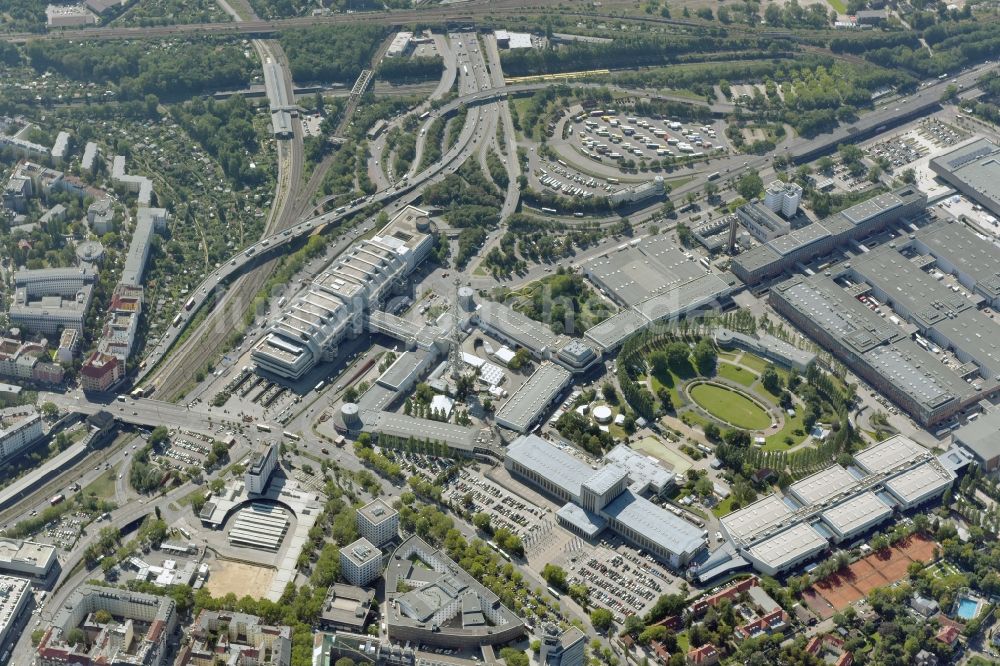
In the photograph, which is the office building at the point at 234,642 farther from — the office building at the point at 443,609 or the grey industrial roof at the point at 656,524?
the grey industrial roof at the point at 656,524

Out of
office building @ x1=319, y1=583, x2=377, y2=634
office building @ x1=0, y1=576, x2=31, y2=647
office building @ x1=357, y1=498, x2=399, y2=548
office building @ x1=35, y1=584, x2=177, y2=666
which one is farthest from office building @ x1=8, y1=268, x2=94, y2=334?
office building @ x1=319, y1=583, x2=377, y2=634

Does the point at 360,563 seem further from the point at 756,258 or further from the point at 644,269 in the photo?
the point at 756,258

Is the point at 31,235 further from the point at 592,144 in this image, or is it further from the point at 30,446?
the point at 592,144

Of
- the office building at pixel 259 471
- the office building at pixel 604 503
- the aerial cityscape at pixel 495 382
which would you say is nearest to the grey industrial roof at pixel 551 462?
the office building at pixel 604 503

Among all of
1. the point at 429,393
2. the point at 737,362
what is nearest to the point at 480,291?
the point at 429,393

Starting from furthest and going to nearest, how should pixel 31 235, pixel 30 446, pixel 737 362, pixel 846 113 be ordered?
pixel 846 113
pixel 31 235
pixel 737 362
pixel 30 446
